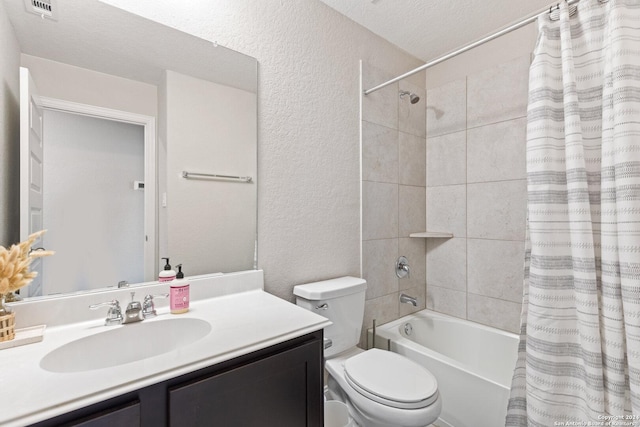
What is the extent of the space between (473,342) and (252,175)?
1.83 metres

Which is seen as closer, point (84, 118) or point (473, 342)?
point (84, 118)

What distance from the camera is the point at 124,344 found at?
1000 mm

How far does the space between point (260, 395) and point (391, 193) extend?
1575 millimetres

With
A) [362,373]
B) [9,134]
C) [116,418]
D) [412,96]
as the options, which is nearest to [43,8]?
[9,134]

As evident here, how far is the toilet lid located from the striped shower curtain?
0.40 m

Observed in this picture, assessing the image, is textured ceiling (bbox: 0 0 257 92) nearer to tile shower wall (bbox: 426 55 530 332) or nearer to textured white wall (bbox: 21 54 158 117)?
textured white wall (bbox: 21 54 158 117)

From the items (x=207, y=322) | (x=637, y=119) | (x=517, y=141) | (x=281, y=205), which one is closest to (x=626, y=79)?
(x=637, y=119)

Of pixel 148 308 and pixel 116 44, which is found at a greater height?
pixel 116 44

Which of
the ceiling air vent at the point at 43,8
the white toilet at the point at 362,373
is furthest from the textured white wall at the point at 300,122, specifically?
the ceiling air vent at the point at 43,8

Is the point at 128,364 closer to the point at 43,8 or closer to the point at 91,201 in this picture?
the point at 91,201

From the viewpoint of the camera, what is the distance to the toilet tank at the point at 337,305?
151 cm

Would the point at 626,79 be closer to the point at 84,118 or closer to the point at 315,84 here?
the point at 315,84

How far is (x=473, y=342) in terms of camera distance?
204 cm

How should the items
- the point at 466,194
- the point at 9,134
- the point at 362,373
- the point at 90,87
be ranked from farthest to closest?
1. the point at 466,194
2. the point at 362,373
3. the point at 90,87
4. the point at 9,134
